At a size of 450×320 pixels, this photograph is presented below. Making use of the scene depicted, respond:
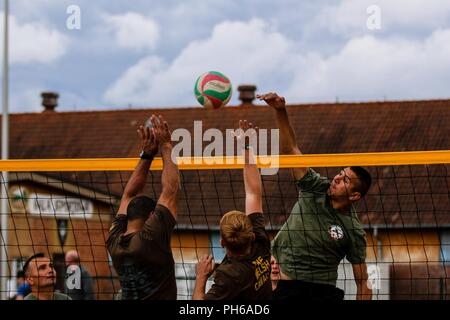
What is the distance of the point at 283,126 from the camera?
9844mm

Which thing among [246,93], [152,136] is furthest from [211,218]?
[152,136]

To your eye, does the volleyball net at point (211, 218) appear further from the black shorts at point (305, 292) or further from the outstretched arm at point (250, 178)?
the outstretched arm at point (250, 178)

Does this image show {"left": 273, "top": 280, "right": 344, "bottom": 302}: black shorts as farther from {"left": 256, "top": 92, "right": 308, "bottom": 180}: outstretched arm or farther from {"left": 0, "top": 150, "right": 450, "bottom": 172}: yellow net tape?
{"left": 0, "top": 150, "right": 450, "bottom": 172}: yellow net tape

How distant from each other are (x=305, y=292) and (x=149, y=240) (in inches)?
76.6

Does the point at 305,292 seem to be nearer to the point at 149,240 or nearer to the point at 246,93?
the point at 149,240

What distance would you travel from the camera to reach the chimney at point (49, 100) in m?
55.0

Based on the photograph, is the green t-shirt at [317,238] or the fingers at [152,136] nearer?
the fingers at [152,136]

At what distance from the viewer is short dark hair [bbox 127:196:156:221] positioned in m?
8.97

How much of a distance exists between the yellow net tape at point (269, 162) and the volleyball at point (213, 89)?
1.33m

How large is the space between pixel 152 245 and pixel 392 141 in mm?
32251

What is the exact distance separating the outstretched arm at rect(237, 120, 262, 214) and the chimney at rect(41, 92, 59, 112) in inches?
1829

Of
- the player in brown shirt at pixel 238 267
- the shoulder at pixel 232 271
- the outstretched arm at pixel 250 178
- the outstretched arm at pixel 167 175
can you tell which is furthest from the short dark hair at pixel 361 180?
the outstretched arm at pixel 167 175

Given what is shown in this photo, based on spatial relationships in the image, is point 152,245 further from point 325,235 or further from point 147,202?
point 325,235

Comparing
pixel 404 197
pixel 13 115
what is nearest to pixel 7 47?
pixel 404 197
